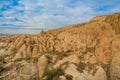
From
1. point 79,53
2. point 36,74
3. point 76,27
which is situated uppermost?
point 76,27

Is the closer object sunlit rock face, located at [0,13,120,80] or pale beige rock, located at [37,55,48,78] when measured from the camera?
sunlit rock face, located at [0,13,120,80]

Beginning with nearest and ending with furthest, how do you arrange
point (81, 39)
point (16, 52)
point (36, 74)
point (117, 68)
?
point (117, 68) → point (36, 74) → point (81, 39) → point (16, 52)

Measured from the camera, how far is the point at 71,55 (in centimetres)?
4072

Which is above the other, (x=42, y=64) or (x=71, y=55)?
(x=71, y=55)

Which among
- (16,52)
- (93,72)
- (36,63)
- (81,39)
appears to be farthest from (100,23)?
(16,52)

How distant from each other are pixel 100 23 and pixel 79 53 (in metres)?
6.02

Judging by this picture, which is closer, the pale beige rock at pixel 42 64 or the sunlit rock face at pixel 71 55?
the sunlit rock face at pixel 71 55

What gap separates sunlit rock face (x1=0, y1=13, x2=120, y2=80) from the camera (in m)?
38.0

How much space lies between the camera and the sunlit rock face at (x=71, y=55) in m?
38.0

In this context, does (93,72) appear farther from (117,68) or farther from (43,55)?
(43,55)

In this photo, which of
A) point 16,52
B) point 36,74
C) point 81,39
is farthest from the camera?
point 16,52

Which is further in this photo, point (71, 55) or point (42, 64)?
point (71, 55)

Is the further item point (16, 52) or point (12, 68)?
point (16, 52)

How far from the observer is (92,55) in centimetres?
3994
